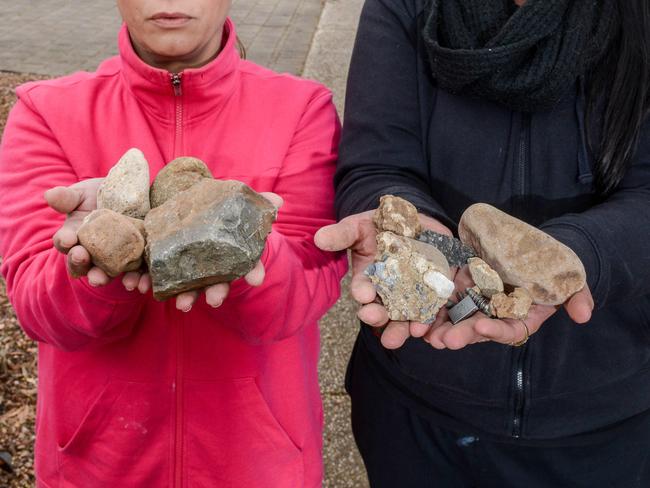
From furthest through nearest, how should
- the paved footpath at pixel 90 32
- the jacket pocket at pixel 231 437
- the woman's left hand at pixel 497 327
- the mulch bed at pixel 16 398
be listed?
the paved footpath at pixel 90 32 → the mulch bed at pixel 16 398 → the jacket pocket at pixel 231 437 → the woman's left hand at pixel 497 327

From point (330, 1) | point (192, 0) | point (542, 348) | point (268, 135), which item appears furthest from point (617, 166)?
point (330, 1)

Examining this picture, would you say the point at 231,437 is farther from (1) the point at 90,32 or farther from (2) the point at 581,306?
(1) the point at 90,32

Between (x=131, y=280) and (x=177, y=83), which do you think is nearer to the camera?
(x=131, y=280)

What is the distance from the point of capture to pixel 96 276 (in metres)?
1.22

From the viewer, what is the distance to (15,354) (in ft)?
10.1

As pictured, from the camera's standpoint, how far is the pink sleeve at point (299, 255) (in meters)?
1.40

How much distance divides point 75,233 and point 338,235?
1.77 ft

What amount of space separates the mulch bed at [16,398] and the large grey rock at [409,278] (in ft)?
6.18

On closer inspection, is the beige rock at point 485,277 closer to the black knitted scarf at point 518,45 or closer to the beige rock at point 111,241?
the black knitted scarf at point 518,45

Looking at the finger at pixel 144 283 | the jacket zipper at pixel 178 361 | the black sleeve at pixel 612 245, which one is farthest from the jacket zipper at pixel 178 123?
the black sleeve at pixel 612 245

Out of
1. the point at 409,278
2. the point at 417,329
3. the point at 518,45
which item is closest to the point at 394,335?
the point at 417,329

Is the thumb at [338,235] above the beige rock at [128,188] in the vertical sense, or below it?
below

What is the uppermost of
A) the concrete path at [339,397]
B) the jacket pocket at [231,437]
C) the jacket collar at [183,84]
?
the jacket collar at [183,84]

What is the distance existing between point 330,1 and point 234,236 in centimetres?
906
